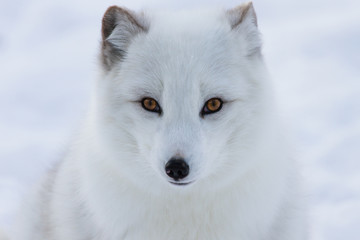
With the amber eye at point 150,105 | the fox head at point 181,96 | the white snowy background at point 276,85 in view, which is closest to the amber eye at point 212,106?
the fox head at point 181,96

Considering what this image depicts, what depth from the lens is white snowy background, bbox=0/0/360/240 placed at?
483 cm

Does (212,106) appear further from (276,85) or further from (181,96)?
(276,85)

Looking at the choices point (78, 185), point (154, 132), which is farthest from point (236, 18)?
point (78, 185)

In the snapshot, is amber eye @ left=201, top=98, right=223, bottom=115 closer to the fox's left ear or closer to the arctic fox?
the arctic fox

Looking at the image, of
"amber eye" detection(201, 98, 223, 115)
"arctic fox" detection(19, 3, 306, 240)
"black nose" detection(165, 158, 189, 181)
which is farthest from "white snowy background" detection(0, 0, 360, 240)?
"black nose" detection(165, 158, 189, 181)

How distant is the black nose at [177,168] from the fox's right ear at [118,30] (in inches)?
30.4

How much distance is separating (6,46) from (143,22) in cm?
470

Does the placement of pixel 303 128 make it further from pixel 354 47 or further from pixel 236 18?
pixel 236 18

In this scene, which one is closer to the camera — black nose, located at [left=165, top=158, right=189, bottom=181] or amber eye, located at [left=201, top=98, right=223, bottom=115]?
black nose, located at [left=165, top=158, right=189, bottom=181]

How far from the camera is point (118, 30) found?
333 cm

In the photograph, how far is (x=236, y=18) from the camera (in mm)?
3324

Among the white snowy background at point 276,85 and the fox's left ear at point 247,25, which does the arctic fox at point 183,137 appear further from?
the white snowy background at point 276,85

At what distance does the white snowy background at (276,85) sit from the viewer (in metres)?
4.83

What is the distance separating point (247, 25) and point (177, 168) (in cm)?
97
